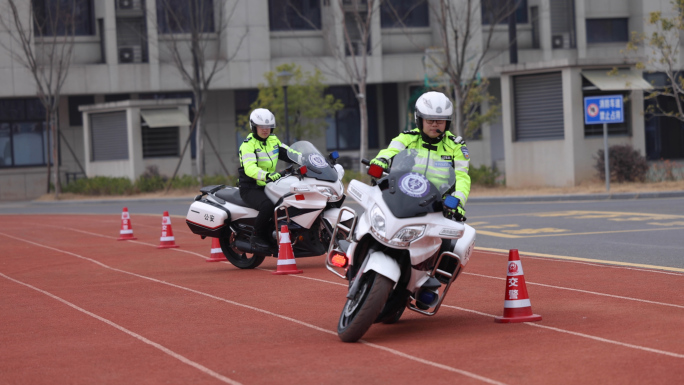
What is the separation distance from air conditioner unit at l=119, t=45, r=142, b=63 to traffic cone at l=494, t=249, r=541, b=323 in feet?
129

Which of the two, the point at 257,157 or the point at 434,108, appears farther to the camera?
the point at 257,157

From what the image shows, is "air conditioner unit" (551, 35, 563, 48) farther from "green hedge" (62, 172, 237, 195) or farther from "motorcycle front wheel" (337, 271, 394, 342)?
"motorcycle front wheel" (337, 271, 394, 342)

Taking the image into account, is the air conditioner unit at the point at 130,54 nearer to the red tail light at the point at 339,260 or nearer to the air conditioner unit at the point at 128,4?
the air conditioner unit at the point at 128,4

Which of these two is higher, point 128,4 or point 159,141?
point 128,4

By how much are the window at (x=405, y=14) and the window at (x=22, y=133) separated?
681 inches

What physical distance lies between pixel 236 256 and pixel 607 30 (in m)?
40.6

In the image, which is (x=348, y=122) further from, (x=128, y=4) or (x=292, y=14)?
(x=128, y=4)

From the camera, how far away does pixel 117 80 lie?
44719 millimetres

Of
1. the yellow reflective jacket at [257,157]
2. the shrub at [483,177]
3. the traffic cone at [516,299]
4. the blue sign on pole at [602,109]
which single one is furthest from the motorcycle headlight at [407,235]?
the shrub at [483,177]

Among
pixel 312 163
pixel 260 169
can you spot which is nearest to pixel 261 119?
pixel 260 169

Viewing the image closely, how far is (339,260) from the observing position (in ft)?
24.9

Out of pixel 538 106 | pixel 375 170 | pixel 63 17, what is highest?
pixel 63 17

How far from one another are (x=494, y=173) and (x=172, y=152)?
14971 mm

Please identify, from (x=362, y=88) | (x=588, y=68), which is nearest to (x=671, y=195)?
(x=588, y=68)
